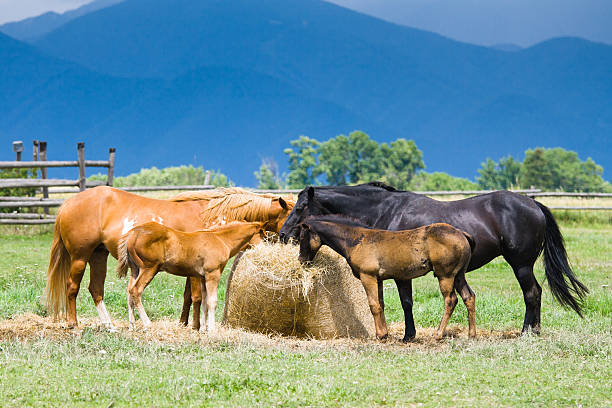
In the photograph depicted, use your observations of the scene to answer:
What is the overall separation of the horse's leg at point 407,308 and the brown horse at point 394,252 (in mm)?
418

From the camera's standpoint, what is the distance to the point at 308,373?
6.48 meters

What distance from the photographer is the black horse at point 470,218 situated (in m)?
8.76

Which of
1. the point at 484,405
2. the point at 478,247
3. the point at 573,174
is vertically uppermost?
the point at 573,174

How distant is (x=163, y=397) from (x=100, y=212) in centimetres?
379

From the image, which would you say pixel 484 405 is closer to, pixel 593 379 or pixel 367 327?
pixel 593 379

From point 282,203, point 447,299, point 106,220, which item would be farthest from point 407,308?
A: point 106,220

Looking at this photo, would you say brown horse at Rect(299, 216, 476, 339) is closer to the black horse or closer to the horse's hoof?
the black horse

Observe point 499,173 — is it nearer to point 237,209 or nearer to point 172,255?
point 237,209

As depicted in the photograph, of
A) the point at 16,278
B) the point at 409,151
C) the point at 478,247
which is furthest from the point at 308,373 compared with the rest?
the point at 409,151

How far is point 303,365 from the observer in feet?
22.4

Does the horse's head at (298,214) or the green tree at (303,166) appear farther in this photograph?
the green tree at (303,166)

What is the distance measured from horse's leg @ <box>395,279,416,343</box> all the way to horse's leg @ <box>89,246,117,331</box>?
12.0 ft

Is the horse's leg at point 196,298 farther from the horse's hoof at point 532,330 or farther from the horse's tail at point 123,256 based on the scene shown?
the horse's hoof at point 532,330

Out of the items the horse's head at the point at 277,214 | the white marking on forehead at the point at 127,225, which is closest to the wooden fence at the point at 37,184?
the white marking on forehead at the point at 127,225
